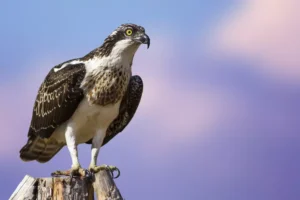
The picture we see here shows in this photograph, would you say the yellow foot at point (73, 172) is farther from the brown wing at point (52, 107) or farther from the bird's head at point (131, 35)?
the bird's head at point (131, 35)

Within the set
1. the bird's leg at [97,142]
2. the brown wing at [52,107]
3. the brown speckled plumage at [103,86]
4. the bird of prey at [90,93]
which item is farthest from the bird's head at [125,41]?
the bird's leg at [97,142]

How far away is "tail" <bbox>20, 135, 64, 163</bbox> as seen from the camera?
9.16m

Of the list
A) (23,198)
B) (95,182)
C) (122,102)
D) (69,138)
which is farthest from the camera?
(122,102)

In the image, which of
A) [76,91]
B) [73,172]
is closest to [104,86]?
[76,91]

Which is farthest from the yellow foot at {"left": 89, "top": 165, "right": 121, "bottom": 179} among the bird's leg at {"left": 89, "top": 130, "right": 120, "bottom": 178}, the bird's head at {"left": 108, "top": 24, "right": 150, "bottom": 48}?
the bird's head at {"left": 108, "top": 24, "right": 150, "bottom": 48}

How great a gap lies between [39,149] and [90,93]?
1.45 m

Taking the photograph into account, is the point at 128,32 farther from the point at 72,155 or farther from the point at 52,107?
the point at 72,155

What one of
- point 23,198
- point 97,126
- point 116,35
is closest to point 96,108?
point 97,126

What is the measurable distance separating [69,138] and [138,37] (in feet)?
5.47

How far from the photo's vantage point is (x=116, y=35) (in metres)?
8.59

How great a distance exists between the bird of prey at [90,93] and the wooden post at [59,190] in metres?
0.60

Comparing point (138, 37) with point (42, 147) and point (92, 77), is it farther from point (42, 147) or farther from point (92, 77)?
point (42, 147)

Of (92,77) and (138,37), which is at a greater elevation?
(138,37)

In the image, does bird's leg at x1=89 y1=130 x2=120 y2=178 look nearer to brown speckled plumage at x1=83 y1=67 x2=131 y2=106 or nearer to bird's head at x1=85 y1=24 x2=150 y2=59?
brown speckled plumage at x1=83 y1=67 x2=131 y2=106
